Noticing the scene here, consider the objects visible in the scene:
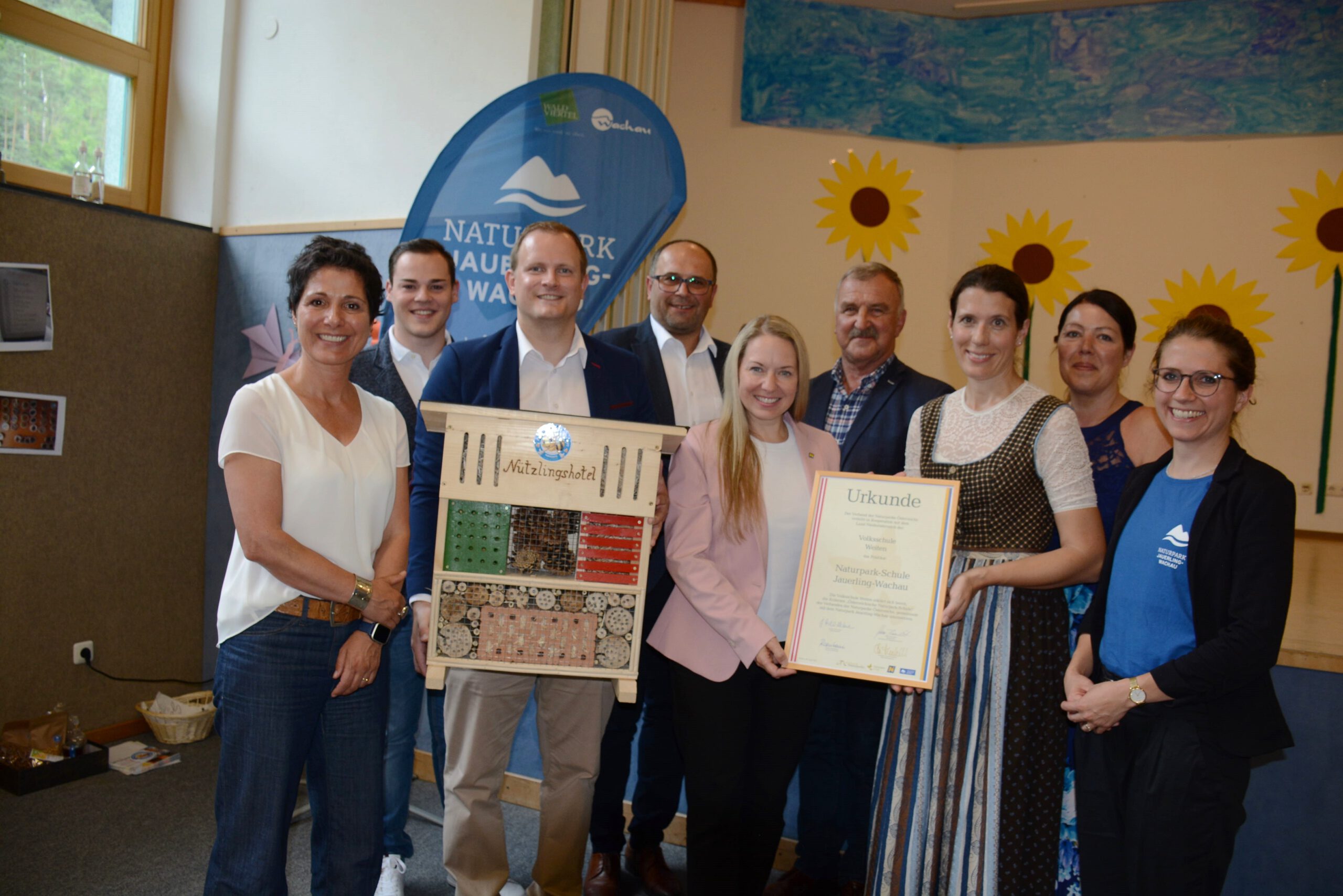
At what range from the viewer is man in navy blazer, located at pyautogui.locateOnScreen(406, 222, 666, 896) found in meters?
2.17

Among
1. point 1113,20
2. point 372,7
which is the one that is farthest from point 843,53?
point 372,7

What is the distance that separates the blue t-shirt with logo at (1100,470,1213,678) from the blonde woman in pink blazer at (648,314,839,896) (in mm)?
690

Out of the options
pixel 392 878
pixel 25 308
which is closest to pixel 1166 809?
pixel 392 878

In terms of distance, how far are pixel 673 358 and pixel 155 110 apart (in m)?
3.21

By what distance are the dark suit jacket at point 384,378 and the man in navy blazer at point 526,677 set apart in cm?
36

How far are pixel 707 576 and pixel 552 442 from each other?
0.52m

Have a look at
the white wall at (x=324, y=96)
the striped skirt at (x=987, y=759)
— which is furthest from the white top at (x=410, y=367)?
the striped skirt at (x=987, y=759)

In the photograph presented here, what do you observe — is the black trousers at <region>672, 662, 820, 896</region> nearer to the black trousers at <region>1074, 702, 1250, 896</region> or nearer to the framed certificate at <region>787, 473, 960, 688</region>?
the framed certificate at <region>787, 473, 960, 688</region>

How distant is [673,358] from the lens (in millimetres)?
2887

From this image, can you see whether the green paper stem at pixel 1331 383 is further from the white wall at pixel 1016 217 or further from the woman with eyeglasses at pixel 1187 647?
the woman with eyeglasses at pixel 1187 647

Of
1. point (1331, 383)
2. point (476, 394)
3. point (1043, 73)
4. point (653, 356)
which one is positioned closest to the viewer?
point (476, 394)

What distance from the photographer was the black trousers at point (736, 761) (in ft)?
7.08

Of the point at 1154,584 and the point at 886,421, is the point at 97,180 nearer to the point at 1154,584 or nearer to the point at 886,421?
the point at 886,421

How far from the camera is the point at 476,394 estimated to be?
2.21 metres
